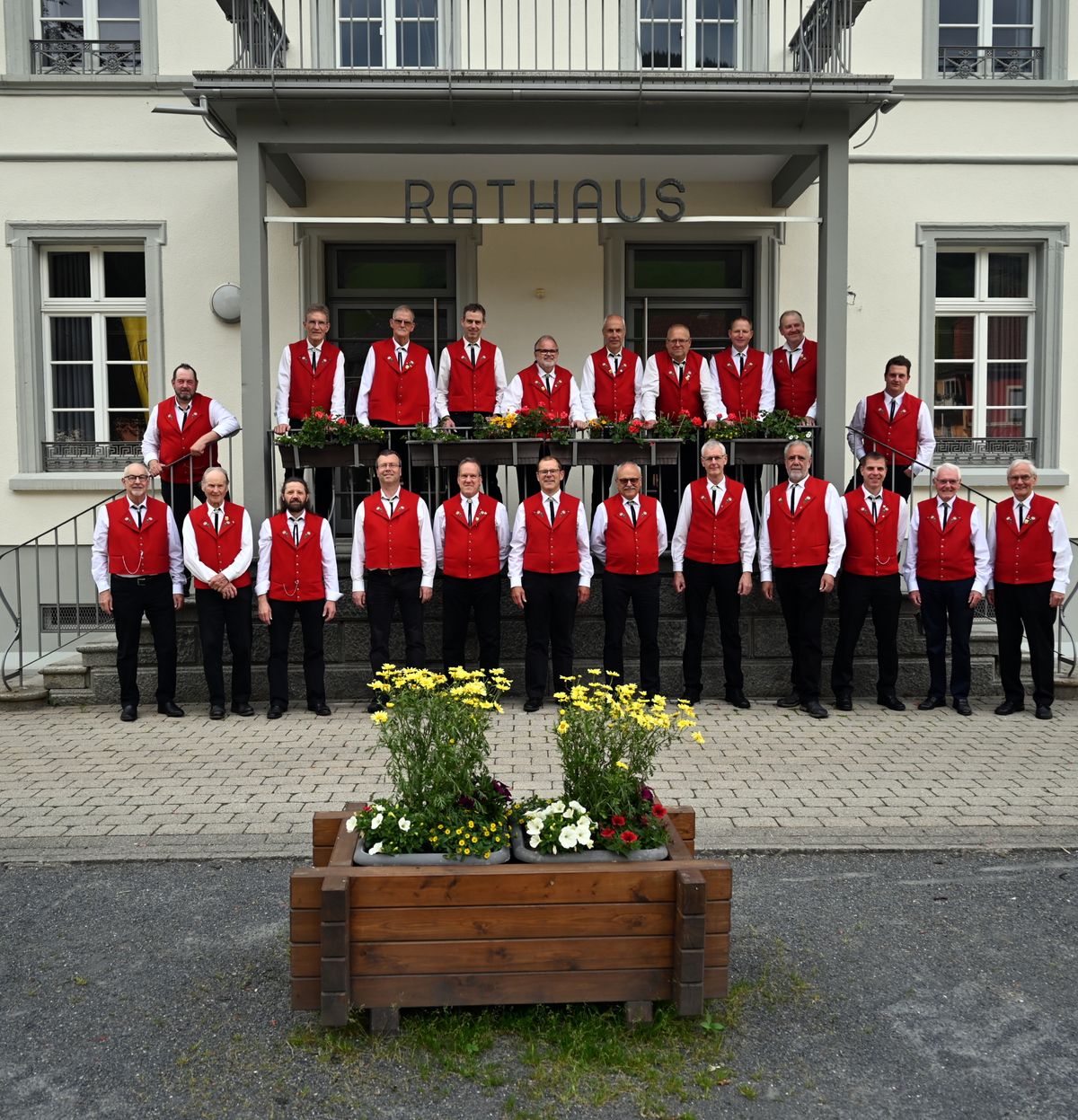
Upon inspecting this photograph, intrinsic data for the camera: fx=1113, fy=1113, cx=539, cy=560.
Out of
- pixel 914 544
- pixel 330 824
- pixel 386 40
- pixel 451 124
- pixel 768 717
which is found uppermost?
pixel 386 40

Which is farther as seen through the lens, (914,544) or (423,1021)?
(914,544)

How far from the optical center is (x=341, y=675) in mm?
8516

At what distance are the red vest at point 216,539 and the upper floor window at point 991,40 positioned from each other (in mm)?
8066

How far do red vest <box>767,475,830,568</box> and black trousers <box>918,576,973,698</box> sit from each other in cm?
89

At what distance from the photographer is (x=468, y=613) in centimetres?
817

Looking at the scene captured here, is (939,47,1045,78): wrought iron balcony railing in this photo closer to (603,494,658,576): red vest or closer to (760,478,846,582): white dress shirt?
(760,478,846,582): white dress shirt

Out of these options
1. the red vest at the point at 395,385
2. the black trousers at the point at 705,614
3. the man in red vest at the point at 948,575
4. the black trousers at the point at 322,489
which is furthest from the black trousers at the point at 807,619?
the black trousers at the point at 322,489

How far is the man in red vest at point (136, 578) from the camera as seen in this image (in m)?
7.96

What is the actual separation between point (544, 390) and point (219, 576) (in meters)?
2.93

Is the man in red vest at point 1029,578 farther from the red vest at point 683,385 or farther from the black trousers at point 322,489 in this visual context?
the black trousers at point 322,489

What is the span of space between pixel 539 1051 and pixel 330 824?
1.10m

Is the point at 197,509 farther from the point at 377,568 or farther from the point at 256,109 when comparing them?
the point at 256,109

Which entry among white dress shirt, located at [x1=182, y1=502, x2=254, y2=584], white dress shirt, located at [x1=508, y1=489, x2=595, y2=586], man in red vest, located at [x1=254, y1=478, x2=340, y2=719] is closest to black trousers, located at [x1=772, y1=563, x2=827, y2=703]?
white dress shirt, located at [x1=508, y1=489, x2=595, y2=586]

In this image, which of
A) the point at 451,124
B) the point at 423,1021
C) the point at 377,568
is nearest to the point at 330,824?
the point at 423,1021
